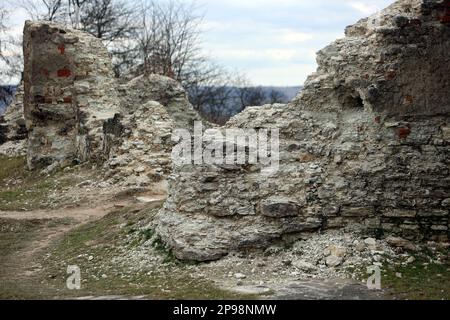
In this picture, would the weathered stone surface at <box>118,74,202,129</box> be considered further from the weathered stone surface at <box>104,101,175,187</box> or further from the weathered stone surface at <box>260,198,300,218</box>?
the weathered stone surface at <box>260,198,300,218</box>

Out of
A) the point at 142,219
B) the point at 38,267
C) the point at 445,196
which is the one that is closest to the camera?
the point at 445,196

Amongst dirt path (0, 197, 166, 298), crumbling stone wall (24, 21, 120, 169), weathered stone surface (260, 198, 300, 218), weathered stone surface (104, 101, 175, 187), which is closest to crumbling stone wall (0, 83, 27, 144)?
crumbling stone wall (24, 21, 120, 169)

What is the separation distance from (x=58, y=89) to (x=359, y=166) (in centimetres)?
881

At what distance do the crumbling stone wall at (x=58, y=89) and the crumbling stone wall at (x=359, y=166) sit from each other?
7293mm

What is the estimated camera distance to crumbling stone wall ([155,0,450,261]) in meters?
6.88

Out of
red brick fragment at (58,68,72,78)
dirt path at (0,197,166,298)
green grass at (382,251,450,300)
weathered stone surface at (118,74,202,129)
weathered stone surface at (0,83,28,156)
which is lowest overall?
dirt path at (0,197,166,298)

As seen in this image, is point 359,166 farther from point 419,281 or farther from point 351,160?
point 419,281

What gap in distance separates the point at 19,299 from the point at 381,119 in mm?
3762

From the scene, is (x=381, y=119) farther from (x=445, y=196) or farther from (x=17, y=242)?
(x=17, y=242)

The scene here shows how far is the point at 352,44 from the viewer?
7379mm

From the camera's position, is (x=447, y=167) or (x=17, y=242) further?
(x=17, y=242)

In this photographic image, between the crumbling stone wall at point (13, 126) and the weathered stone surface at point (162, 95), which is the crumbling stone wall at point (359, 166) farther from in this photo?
the crumbling stone wall at point (13, 126)

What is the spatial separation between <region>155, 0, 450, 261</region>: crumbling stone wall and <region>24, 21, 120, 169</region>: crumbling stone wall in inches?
287
